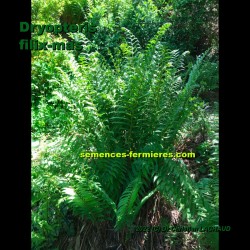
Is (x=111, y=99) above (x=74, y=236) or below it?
above

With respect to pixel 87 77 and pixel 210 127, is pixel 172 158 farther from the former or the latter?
pixel 87 77

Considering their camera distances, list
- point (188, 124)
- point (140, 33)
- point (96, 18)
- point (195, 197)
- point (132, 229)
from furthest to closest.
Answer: point (96, 18), point (140, 33), point (188, 124), point (132, 229), point (195, 197)

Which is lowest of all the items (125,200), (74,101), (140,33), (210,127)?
(125,200)

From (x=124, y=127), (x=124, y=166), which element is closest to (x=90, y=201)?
(x=124, y=166)

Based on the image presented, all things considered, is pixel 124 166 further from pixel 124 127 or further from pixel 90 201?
pixel 90 201

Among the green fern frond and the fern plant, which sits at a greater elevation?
the fern plant

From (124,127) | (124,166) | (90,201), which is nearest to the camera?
(90,201)

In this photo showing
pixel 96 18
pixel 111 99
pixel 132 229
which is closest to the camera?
pixel 132 229

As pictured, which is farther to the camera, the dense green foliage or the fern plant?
the fern plant

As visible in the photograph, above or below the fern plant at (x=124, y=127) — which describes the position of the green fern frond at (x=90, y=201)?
below

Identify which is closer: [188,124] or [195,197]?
[195,197]

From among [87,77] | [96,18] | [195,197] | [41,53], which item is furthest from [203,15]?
[195,197]

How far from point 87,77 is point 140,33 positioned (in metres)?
2.55

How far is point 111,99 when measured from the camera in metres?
3.32
